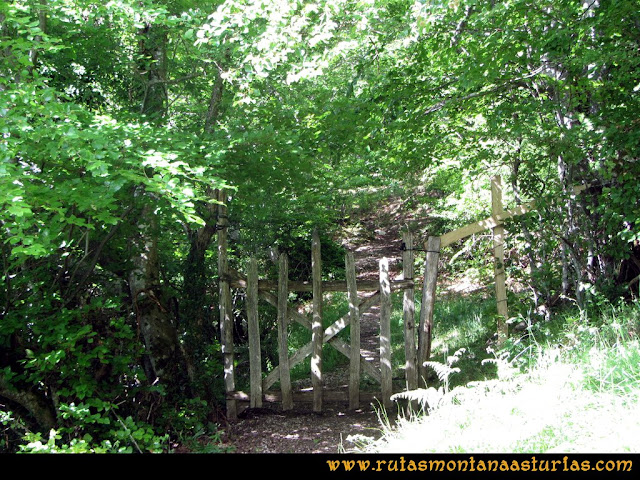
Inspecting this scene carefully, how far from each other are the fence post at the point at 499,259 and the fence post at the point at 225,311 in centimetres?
303

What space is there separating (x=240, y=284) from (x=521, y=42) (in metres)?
4.00

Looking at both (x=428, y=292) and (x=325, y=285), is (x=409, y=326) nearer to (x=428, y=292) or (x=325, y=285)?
(x=428, y=292)

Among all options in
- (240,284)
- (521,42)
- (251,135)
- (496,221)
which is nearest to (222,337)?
(240,284)

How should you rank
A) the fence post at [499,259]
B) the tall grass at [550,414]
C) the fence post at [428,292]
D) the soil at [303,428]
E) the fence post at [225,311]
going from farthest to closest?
the fence post at [225,311]
the fence post at [499,259]
the fence post at [428,292]
the soil at [303,428]
the tall grass at [550,414]

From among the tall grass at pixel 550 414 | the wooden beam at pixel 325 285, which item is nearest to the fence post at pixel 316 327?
the wooden beam at pixel 325 285

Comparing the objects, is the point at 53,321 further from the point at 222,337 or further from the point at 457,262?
the point at 457,262

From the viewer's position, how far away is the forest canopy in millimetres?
4422

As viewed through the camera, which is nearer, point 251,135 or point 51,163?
point 51,163

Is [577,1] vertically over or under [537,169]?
over

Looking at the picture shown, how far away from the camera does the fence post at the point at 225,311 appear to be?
614 centimetres

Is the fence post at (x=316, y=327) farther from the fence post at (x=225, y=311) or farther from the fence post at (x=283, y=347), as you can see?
the fence post at (x=225, y=311)

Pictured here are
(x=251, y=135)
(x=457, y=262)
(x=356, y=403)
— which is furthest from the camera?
(x=457, y=262)

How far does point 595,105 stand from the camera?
5914mm

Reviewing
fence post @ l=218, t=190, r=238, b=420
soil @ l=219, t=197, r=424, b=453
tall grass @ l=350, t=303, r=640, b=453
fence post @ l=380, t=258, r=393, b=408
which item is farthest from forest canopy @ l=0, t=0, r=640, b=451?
tall grass @ l=350, t=303, r=640, b=453
